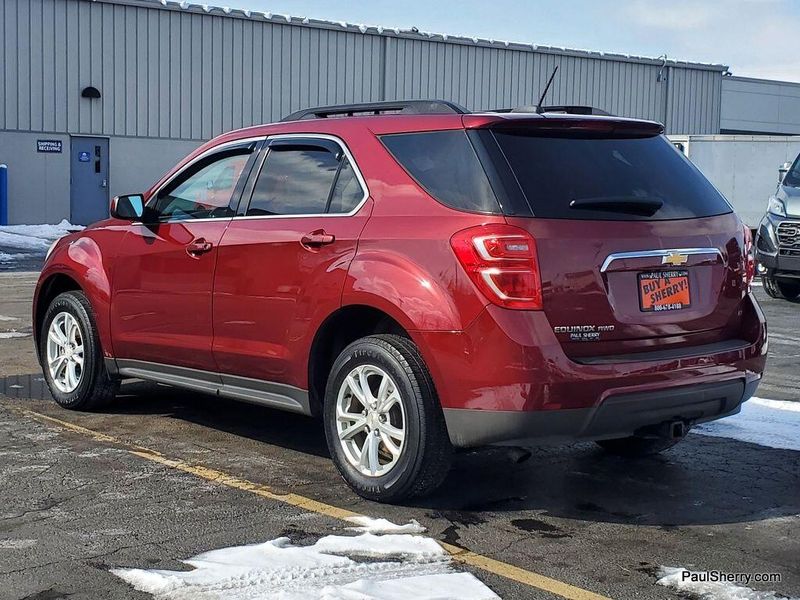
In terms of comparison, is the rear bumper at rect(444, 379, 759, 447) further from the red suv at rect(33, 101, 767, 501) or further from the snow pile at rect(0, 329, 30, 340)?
the snow pile at rect(0, 329, 30, 340)

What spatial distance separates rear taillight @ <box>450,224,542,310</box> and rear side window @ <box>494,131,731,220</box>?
0.19 metres

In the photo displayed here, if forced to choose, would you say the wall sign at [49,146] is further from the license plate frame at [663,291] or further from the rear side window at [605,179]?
the license plate frame at [663,291]

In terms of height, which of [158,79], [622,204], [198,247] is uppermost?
[158,79]

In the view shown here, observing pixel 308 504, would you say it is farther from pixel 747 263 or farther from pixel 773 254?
pixel 773 254

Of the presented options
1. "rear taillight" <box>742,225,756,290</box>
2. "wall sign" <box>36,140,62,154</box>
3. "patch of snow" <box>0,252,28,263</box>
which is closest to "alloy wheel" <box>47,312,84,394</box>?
"rear taillight" <box>742,225,756,290</box>

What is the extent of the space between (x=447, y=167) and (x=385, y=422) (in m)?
1.16

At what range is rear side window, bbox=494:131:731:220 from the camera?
4980 millimetres

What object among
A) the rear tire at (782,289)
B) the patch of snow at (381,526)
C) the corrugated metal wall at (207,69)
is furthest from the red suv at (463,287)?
the corrugated metal wall at (207,69)

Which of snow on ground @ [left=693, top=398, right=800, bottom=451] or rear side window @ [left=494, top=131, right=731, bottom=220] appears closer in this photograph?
rear side window @ [left=494, top=131, right=731, bottom=220]

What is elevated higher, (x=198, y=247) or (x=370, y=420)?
(x=198, y=247)

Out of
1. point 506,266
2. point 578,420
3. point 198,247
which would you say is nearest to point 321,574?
point 578,420

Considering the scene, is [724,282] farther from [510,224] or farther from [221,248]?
[221,248]

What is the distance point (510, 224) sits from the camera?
4.79 meters

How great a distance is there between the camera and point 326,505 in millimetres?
5121
